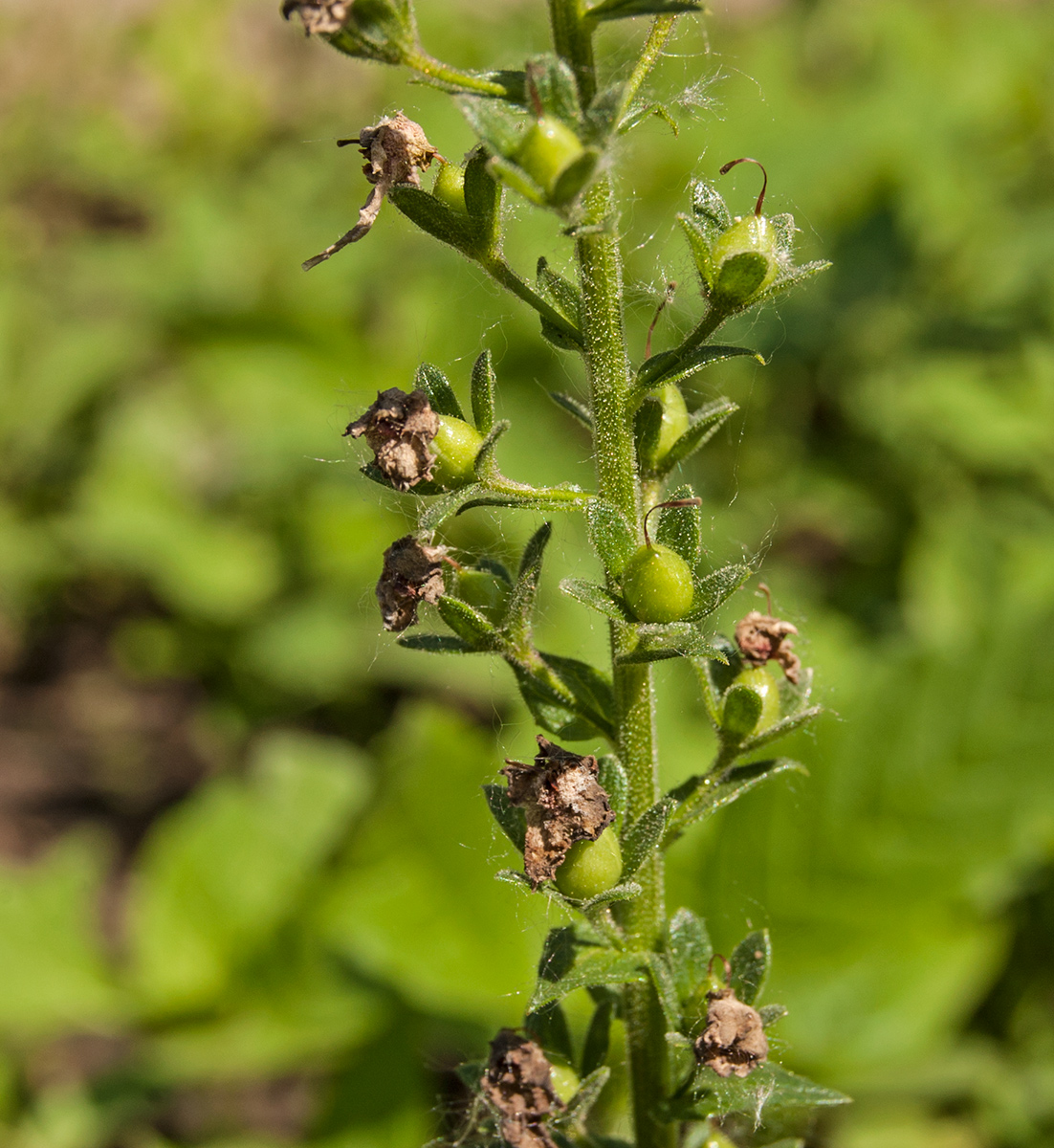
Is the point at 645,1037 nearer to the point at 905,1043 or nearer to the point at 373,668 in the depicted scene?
the point at 905,1043

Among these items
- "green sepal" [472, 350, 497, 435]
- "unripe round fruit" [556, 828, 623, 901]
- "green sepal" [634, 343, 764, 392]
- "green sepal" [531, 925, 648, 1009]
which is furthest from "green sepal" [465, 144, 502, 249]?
"green sepal" [531, 925, 648, 1009]

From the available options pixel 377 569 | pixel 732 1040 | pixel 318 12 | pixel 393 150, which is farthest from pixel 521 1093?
pixel 377 569

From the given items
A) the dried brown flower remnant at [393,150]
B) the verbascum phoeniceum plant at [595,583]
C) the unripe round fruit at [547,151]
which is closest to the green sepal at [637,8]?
the verbascum phoeniceum plant at [595,583]

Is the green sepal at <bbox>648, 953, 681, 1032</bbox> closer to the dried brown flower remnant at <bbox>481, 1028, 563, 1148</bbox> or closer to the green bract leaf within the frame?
the dried brown flower remnant at <bbox>481, 1028, 563, 1148</bbox>

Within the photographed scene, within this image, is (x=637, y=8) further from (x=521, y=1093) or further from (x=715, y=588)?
(x=521, y=1093)

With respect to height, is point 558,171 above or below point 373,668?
below

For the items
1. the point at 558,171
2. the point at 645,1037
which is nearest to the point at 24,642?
the point at 645,1037
